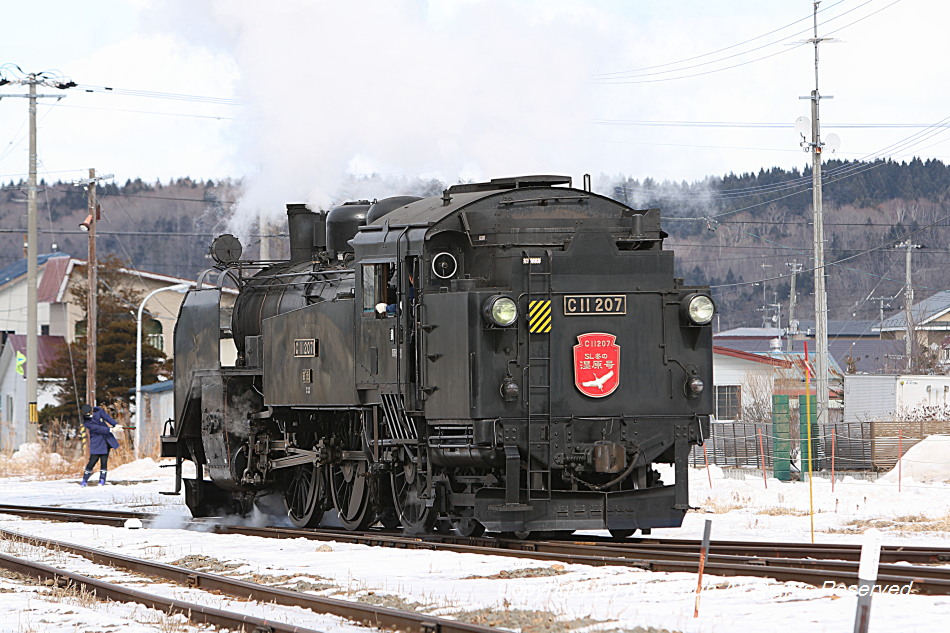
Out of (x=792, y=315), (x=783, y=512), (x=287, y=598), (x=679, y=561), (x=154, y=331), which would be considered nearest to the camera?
(x=287, y=598)

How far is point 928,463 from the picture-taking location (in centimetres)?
2605

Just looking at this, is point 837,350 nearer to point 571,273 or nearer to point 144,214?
point 571,273

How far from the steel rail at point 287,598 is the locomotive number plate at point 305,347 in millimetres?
3367

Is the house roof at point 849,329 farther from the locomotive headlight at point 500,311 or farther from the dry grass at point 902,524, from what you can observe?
the locomotive headlight at point 500,311

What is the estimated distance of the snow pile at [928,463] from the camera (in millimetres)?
25578

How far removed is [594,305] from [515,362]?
102 cm

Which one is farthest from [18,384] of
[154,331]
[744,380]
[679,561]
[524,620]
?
[524,620]

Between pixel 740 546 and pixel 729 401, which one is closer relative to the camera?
pixel 740 546

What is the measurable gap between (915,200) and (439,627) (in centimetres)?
16328

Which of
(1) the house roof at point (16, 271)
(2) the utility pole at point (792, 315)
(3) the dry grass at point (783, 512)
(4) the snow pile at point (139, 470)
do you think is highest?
(1) the house roof at point (16, 271)

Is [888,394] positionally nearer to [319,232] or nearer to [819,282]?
[819,282]

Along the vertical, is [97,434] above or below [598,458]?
below

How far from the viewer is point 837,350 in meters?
93.4

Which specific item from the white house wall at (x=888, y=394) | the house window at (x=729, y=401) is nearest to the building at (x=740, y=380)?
the house window at (x=729, y=401)
